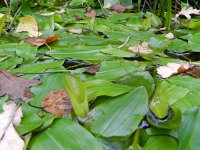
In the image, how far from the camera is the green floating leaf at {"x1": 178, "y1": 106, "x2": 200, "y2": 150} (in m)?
0.54

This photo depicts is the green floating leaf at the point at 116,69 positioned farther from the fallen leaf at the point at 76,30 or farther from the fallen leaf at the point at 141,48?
the fallen leaf at the point at 76,30

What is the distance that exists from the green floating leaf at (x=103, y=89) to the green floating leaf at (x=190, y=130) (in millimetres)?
132

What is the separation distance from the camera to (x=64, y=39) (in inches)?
45.7

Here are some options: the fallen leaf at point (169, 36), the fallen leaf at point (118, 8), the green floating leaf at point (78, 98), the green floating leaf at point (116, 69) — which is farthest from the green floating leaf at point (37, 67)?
the fallen leaf at point (118, 8)

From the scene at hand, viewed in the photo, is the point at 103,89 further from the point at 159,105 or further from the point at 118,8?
the point at 118,8

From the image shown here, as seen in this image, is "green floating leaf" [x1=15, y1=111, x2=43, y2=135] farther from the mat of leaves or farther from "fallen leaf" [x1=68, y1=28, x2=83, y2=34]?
"fallen leaf" [x1=68, y1=28, x2=83, y2=34]

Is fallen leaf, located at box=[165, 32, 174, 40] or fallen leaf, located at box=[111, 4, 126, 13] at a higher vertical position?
→ fallen leaf, located at box=[165, 32, 174, 40]

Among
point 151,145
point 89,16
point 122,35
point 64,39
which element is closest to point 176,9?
point 89,16

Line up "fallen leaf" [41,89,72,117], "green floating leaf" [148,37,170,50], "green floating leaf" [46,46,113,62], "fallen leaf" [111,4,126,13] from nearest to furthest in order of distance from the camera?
"fallen leaf" [41,89,72,117]
"green floating leaf" [46,46,113,62]
"green floating leaf" [148,37,170,50]
"fallen leaf" [111,4,126,13]

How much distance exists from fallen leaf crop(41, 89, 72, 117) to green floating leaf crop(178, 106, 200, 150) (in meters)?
0.22

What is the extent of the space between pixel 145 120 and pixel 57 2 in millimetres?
1460

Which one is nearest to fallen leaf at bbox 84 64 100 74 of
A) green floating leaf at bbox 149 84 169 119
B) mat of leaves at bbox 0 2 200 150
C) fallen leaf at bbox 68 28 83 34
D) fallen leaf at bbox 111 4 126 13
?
mat of leaves at bbox 0 2 200 150

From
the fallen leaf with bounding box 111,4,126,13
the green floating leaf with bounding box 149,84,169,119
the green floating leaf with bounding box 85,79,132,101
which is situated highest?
the green floating leaf with bounding box 85,79,132,101

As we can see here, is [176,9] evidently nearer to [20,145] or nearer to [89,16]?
[89,16]
